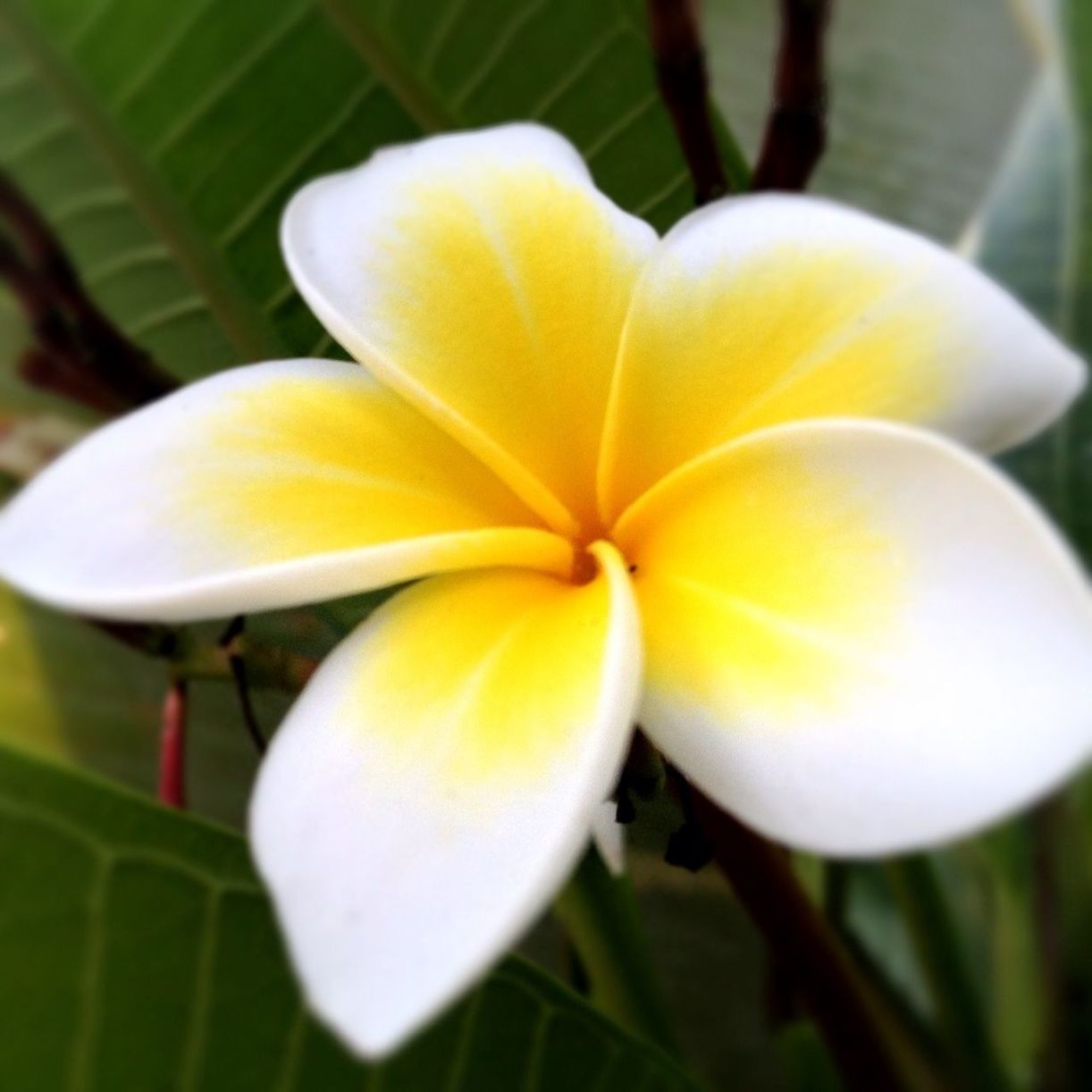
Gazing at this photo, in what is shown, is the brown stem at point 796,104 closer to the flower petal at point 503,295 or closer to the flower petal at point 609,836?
the flower petal at point 503,295

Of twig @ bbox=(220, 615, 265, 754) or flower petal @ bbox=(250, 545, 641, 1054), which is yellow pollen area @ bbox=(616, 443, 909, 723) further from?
twig @ bbox=(220, 615, 265, 754)

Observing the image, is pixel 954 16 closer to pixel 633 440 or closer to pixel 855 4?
pixel 855 4

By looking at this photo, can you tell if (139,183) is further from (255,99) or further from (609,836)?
(609,836)

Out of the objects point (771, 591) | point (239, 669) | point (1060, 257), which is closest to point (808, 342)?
point (771, 591)

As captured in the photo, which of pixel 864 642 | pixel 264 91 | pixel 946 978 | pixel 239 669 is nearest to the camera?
pixel 864 642

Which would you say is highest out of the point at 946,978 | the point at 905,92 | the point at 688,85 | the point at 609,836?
the point at 688,85
